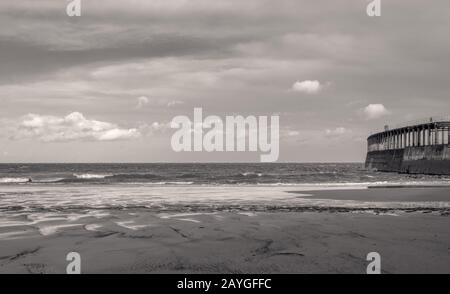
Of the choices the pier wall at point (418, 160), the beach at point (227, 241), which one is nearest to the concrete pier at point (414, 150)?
the pier wall at point (418, 160)

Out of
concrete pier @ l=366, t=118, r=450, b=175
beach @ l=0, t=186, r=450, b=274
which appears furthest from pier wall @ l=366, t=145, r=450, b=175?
beach @ l=0, t=186, r=450, b=274

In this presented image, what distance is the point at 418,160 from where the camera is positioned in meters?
64.1

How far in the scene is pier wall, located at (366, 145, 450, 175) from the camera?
56.0 meters

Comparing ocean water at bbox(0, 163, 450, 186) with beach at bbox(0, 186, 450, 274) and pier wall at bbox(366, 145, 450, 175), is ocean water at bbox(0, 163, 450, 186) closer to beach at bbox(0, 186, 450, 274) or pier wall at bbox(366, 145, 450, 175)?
pier wall at bbox(366, 145, 450, 175)

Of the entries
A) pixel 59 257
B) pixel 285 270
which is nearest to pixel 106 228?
pixel 59 257

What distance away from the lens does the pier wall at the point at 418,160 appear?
56031 millimetres

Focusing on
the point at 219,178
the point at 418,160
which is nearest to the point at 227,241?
the point at 219,178

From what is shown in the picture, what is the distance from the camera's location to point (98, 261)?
662 centimetres

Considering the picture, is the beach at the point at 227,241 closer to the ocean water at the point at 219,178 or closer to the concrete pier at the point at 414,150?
the ocean water at the point at 219,178

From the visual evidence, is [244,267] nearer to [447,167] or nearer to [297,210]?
[297,210]

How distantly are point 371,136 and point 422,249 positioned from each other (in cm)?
10229

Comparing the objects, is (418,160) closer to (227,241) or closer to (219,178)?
(219,178)

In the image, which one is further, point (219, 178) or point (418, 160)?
point (418, 160)
